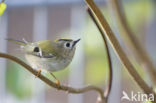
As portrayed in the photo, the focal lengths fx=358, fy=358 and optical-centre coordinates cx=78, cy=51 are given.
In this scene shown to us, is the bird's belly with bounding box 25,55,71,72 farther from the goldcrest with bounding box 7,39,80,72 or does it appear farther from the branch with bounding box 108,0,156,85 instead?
the branch with bounding box 108,0,156,85

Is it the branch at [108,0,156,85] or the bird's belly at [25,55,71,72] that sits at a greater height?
the branch at [108,0,156,85]

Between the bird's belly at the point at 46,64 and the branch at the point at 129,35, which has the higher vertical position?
the branch at the point at 129,35

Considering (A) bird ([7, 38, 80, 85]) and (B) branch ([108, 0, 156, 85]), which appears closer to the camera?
(A) bird ([7, 38, 80, 85])

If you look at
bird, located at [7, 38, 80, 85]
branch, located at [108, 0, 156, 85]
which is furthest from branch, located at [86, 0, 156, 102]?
branch, located at [108, 0, 156, 85]

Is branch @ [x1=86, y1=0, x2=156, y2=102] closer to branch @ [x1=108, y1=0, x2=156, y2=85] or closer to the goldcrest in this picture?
the goldcrest

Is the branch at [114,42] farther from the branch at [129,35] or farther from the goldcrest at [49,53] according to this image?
the branch at [129,35]

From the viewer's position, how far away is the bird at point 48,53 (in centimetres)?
33

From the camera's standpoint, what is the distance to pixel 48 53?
400 mm

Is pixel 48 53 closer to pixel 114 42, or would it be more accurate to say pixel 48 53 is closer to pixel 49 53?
pixel 49 53

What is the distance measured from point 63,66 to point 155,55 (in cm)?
116

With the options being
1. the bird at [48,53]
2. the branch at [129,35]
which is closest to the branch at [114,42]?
the bird at [48,53]

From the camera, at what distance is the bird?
1.08ft

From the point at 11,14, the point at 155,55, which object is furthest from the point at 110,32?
the point at 155,55

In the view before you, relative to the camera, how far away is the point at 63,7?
1.61 ft
